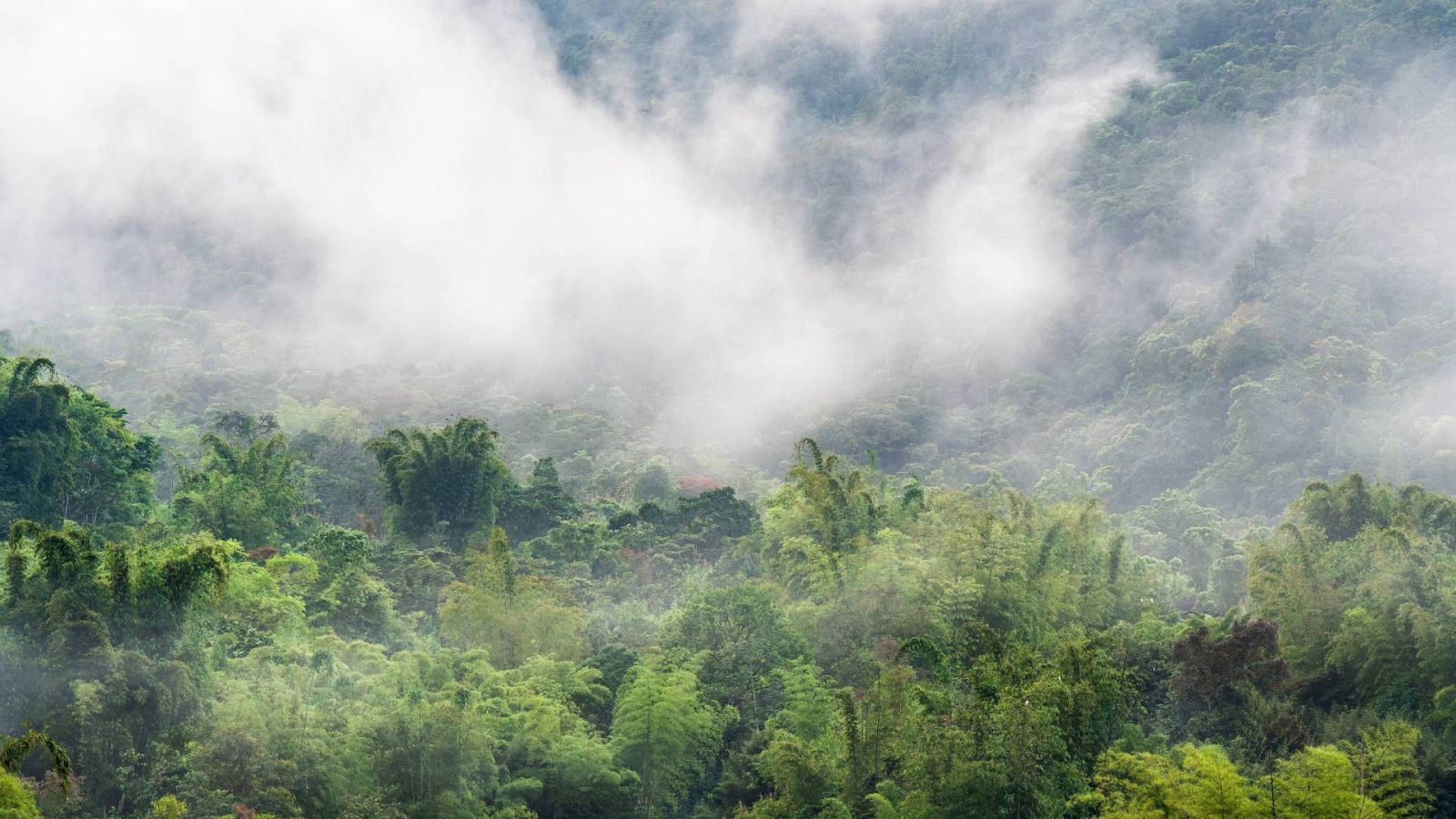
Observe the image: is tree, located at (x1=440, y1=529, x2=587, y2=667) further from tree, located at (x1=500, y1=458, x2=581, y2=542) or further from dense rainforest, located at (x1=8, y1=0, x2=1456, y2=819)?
tree, located at (x1=500, y1=458, x2=581, y2=542)

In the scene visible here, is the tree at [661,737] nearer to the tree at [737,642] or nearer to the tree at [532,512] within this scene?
the tree at [737,642]

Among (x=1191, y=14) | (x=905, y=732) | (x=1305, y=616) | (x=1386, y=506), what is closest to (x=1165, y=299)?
(x=1191, y=14)

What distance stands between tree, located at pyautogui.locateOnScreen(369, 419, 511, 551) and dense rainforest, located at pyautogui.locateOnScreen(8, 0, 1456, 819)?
0.42 ft

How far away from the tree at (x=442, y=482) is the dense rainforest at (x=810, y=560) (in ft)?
0.42

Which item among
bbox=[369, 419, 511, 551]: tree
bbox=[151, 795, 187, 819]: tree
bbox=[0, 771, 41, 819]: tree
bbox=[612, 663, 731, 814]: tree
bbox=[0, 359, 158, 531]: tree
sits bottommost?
bbox=[0, 771, 41, 819]: tree

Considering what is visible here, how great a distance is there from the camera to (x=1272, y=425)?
2985 inches

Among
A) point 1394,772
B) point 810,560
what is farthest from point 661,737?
point 1394,772

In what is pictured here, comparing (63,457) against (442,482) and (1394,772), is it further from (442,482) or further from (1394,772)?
(1394,772)

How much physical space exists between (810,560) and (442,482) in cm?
1538

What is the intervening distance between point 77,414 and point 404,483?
9533 millimetres

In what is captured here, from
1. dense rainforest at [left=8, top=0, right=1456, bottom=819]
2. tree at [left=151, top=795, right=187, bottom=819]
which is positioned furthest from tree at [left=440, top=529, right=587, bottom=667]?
tree at [left=151, top=795, right=187, bottom=819]

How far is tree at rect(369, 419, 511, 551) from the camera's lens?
150 ft

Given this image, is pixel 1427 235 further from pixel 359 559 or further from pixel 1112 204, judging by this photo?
pixel 359 559

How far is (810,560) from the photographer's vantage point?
3556 centimetres
